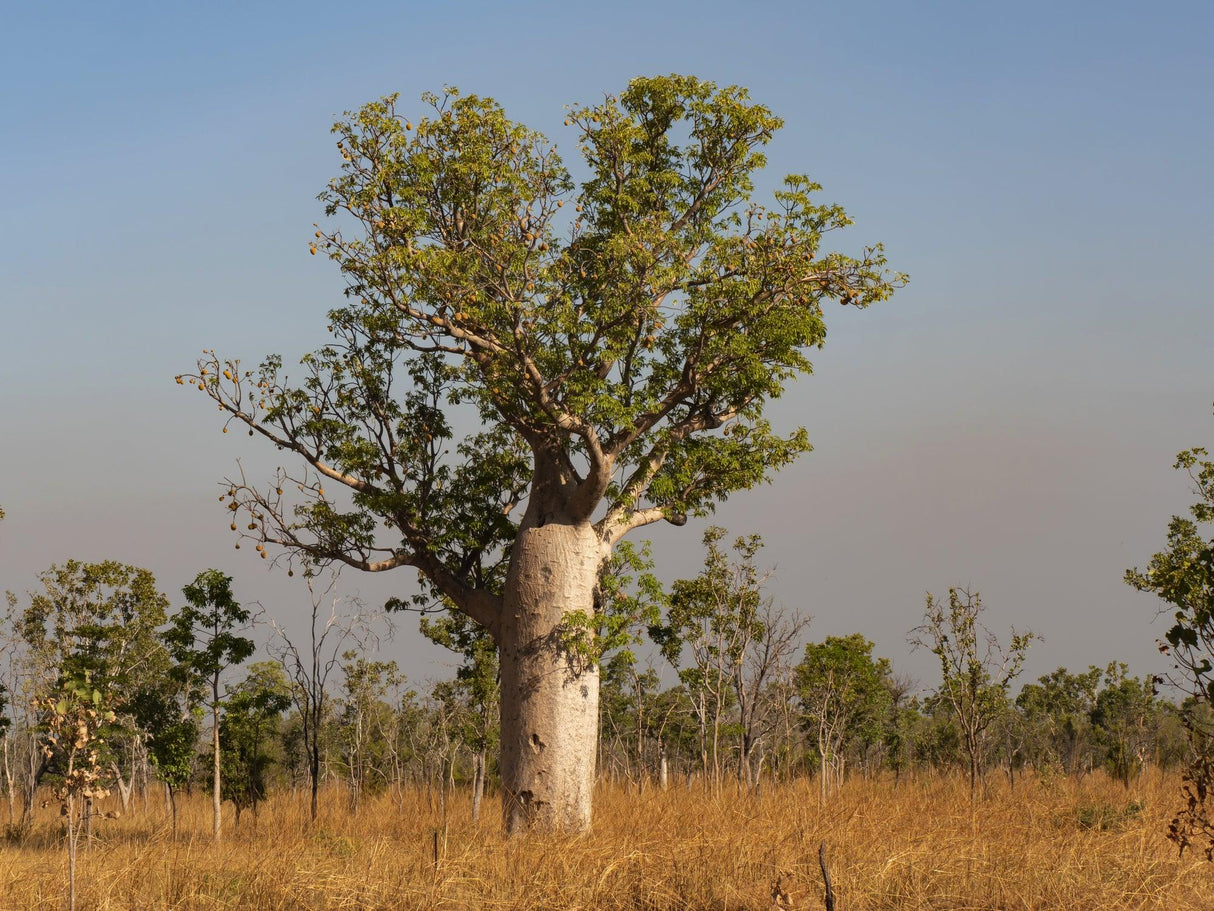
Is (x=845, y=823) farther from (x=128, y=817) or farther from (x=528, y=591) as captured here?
(x=128, y=817)

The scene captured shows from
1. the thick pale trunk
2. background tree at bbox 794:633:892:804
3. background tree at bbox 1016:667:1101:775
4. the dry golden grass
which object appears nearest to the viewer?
the dry golden grass

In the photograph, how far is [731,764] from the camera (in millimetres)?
31812

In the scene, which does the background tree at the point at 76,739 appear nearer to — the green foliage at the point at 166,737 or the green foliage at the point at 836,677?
the green foliage at the point at 166,737

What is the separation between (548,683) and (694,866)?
3811 millimetres

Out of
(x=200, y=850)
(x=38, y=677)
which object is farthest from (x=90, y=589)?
(x=200, y=850)

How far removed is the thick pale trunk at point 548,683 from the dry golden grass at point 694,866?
519 mm

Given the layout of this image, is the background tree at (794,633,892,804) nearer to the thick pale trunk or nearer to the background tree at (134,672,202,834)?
the thick pale trunk

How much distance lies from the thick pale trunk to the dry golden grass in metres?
0.52

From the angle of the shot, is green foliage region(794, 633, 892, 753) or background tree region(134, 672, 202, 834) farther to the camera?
green foliage region(794, 633, 892, 753)

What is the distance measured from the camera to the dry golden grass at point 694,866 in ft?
27.9

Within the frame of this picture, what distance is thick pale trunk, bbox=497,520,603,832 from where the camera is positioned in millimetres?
12359

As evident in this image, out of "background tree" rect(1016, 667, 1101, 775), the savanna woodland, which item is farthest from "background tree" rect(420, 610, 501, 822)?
"background tree" rect(1016, 667, 1101, 775)

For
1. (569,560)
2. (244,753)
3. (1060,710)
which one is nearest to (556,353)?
(569,560)

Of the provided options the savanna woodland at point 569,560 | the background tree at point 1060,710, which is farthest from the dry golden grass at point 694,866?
the background tree at point 1060,710
